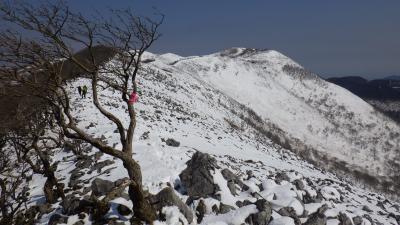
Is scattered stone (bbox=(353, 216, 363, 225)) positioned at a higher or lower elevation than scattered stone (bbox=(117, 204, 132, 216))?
higher

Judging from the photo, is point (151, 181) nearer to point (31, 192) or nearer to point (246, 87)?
point (31, 192)

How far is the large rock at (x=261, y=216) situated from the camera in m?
14.5

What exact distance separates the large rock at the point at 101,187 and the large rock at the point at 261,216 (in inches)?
218

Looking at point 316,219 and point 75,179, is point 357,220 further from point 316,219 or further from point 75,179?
point 75,179

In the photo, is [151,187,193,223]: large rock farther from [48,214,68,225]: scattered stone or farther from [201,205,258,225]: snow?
[48,214,68,225]: scattered stone

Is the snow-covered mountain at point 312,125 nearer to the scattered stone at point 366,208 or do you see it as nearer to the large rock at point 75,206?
the scattered stone at point 366,208

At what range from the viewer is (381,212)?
25266 millimetres

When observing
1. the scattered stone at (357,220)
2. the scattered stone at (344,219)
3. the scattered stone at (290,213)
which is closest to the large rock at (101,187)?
the scattered stone at (290,213)

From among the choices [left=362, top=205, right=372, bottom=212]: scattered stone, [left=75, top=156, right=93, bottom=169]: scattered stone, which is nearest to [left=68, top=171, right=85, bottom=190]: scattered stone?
[left=75, top=156, right=93, bottom=169]: scattered stone

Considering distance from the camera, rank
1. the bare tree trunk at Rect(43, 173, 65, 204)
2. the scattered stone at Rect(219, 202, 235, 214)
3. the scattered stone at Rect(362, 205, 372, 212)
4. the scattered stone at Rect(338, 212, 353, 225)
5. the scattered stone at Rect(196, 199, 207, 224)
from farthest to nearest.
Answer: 1. the scattered stone at Rect(362, 205, 372, 212)
2. the scattered stone at Rect(338, 212, 353, 225)
3. the bare tree trunk at Rect(43, 173, 65, 204)
4. the scattered stone at Rect(219, 202, 235, 214)
5. the scattered stone at Rect(196, 199, 207, 224)

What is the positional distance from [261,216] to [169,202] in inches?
134

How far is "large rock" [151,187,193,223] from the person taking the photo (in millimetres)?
14203

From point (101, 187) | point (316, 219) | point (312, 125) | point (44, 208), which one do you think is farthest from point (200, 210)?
point (312, 125)

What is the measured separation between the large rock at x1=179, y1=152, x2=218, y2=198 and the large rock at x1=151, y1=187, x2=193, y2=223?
144cm
